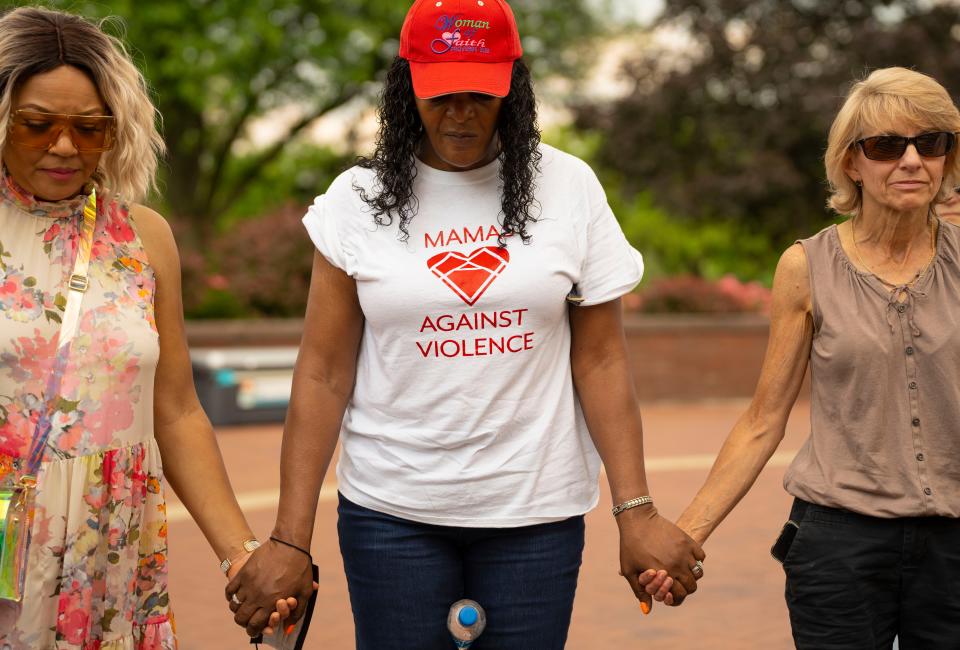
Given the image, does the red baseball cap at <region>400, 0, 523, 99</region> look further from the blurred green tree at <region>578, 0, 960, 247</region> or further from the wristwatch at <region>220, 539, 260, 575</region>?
the blurred green tree at <region>578, 0, 960, 247</region>

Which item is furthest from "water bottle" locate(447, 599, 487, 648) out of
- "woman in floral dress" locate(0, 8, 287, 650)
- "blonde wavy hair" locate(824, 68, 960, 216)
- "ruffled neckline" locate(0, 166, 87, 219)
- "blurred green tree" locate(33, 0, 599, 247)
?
"blurred green tree" locate(33, 0, 599, 247)

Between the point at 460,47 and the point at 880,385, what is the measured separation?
4.09ft

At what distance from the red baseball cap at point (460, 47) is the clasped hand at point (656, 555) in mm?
1042

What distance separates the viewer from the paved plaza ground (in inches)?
238

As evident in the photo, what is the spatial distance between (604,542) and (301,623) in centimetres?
521

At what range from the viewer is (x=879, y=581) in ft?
10.2

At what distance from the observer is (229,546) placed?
2.99m

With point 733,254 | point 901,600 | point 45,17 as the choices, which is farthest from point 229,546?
point 733,254

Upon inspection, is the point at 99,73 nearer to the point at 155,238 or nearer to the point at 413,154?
the point at 155,238

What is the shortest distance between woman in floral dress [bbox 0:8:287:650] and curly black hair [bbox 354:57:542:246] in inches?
19.7

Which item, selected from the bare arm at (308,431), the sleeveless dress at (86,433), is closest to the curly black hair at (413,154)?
the bare arm at (308,431)

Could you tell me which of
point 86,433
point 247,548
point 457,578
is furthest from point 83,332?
point 457,578

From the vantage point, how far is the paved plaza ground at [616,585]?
19.8ft

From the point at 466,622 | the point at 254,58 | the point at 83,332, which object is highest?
the point at 254,58
